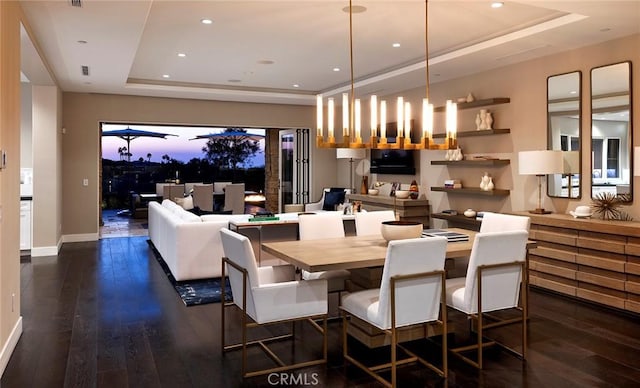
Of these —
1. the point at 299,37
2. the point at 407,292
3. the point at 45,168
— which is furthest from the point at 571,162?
the point at 45,168


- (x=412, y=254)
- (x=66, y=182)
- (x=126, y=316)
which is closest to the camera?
(x=412, y=254)

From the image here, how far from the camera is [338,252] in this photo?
11.2 ft

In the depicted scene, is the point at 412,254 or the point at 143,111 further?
the point at 143,111

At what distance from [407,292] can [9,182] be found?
2.75 meters

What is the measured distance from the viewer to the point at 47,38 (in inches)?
190

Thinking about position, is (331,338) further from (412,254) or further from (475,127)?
(475,127)

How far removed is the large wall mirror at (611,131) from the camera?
479 cm

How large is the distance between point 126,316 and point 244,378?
1.73 meters

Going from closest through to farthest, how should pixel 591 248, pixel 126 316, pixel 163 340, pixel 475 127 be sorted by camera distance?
pixel 163 340 < pixel 126 316 < pixel 591 248 < pixel 475 127

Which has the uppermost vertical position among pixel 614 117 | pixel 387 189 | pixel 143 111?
pixel 143 111

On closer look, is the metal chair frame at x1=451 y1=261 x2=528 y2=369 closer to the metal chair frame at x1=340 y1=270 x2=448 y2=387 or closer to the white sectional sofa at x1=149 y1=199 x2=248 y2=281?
the metal chair frame at x1=340 y1=270 x2=448 y2=387

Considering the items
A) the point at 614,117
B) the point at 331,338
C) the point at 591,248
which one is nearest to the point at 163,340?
the point at 331,338

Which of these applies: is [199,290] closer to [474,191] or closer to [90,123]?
[474,191]

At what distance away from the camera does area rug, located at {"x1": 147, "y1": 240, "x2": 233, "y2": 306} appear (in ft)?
15.6
